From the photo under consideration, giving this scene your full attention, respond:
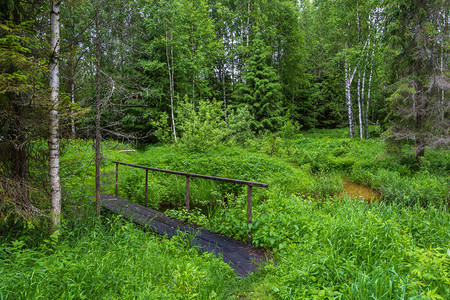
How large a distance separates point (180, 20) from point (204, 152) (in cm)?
1195

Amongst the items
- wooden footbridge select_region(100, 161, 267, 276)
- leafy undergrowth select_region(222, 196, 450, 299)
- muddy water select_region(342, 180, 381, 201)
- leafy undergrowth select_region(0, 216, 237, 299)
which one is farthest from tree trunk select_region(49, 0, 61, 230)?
muddy water select_region(342, 180, 381, 201)

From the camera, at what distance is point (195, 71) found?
18406 millimetres

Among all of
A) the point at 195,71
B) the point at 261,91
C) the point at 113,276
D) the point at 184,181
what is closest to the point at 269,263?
the point at 113,276

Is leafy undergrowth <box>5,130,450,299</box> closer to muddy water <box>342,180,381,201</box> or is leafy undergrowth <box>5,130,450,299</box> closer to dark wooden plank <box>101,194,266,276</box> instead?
dark wooden plank <box>101,194,266,276</box>

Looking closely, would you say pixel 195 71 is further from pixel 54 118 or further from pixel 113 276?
pixel 113 276

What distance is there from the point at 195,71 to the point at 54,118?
16167mm

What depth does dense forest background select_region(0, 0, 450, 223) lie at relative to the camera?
3.20 meters

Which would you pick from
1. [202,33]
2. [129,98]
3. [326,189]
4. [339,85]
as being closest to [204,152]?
[326,189]

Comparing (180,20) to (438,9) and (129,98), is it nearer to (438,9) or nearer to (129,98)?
(438,9)

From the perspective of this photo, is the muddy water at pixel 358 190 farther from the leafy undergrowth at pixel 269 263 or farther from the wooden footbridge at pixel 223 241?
the wooden footbridge at pixel 223 241

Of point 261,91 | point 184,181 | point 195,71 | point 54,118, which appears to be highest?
point 195,71

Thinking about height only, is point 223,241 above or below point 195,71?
below

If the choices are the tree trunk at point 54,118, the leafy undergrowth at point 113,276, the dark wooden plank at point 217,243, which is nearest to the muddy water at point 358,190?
the dark wooden plank at point 217,243

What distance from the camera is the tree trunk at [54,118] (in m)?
3.25
